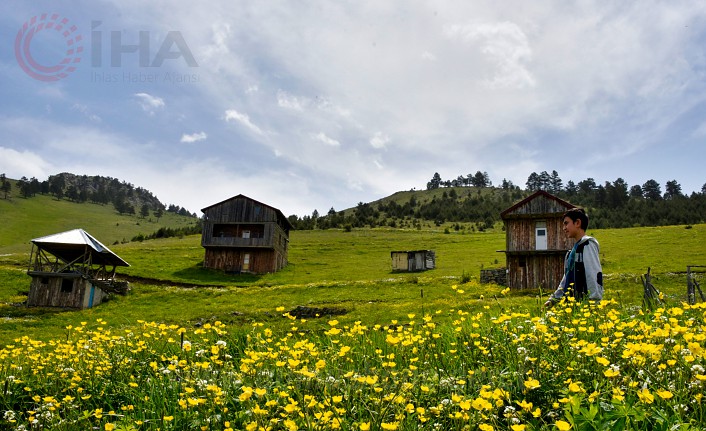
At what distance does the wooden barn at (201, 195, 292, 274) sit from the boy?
49290mm

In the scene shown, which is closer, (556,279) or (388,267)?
(556,279)

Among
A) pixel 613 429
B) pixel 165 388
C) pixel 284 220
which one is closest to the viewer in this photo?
pixel 613 429

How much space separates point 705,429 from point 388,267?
52780 mm

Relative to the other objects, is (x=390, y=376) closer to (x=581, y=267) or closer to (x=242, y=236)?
(x=581, y=267)

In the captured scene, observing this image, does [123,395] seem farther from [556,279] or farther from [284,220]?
[284,220]

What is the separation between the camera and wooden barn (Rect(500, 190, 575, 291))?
3884cm

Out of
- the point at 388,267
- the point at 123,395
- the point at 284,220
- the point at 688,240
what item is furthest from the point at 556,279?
the point at 123,395

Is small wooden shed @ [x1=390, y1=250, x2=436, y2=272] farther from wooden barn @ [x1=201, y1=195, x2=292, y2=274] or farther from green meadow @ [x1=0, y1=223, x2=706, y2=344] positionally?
wooden barn @ [x1=201, y1=195, x2=292, y2=274]

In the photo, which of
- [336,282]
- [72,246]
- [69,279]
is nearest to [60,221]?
[72,246]

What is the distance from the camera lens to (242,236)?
188ft

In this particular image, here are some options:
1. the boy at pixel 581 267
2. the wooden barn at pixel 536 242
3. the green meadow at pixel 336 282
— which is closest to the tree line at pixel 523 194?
the green meadow at pixel 336 282

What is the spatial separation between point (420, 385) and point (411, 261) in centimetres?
5021

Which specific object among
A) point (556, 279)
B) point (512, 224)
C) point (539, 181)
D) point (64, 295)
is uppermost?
point (539, 181)

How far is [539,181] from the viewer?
18600 centimetres
